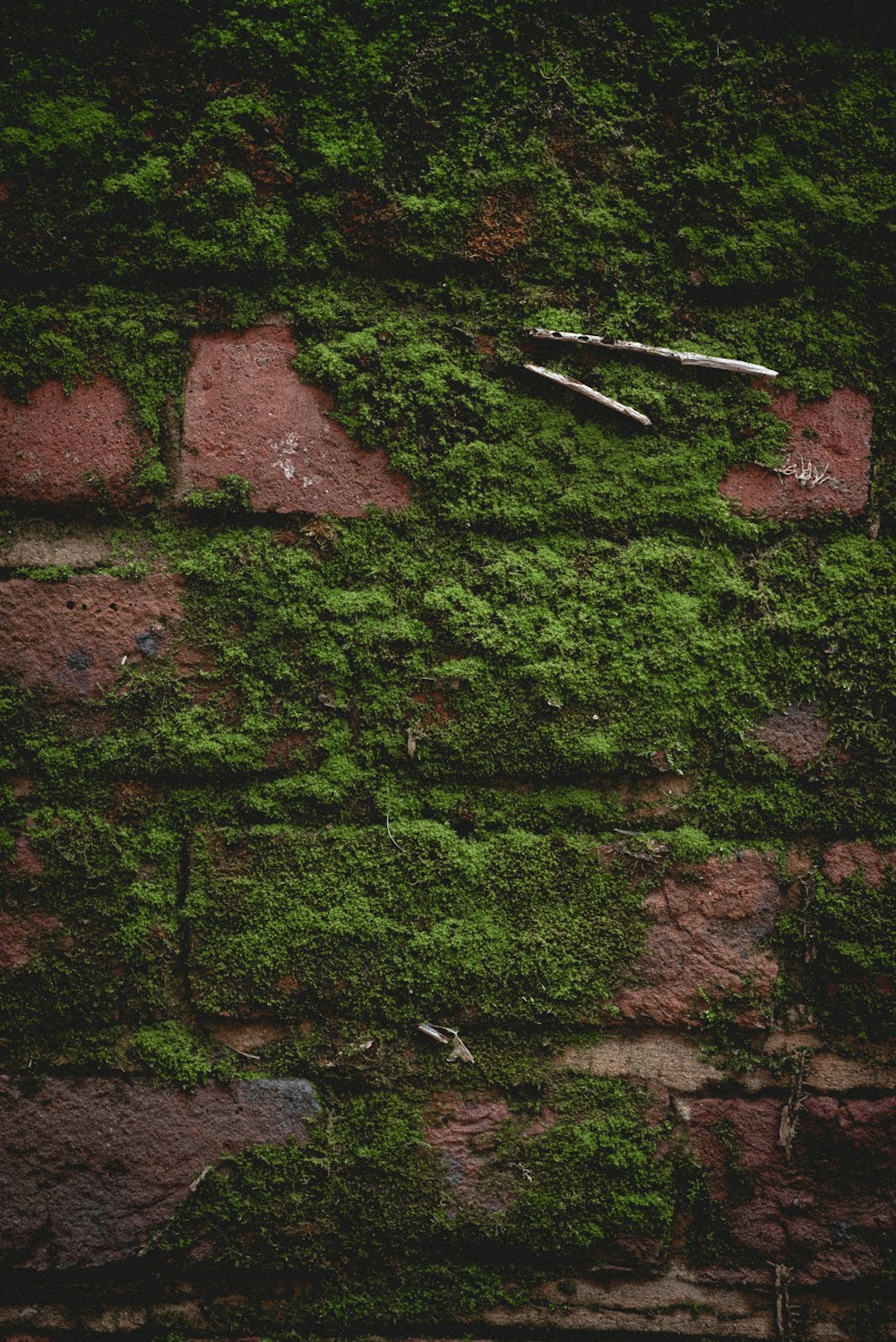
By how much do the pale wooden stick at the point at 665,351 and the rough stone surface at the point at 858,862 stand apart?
0.52 m

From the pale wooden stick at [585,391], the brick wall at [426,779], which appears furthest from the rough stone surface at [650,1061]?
the pale wooden stick at [585,391]

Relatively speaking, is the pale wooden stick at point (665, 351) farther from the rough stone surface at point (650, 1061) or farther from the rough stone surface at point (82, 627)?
the rough stone surface at point (650, 1061)

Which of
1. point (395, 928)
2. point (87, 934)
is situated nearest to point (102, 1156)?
point (87, 934)

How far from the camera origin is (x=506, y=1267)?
2.77 ft

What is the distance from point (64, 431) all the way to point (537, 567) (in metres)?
0.52

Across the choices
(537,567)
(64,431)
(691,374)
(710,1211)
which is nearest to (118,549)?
(64,431)

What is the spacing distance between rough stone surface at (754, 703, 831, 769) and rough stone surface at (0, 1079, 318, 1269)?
24.8 inches

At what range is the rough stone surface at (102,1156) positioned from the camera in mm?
827

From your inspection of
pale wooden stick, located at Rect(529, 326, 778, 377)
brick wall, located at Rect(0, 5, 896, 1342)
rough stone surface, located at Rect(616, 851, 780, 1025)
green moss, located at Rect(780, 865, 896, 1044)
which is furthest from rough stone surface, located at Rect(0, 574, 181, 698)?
green moss, located at Rect(780, 865, 896, 1044)

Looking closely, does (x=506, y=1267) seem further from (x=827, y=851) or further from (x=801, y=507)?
(x=801, y=507)

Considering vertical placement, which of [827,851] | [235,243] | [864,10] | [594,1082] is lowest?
[594,1082]

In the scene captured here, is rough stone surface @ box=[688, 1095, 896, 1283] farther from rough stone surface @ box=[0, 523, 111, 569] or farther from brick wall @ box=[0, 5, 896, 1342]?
rough stone surface @ box=[0, 523, 111, 569]

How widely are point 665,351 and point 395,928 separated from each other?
2.20 feet

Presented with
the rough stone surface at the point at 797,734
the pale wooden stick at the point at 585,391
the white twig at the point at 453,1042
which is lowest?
the white twig at the point at 453,1042
